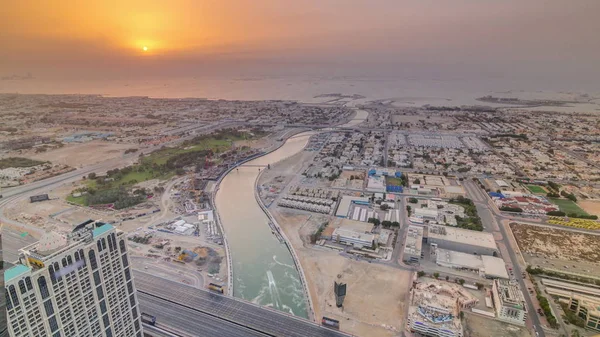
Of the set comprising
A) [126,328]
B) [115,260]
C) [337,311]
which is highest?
[115,260]

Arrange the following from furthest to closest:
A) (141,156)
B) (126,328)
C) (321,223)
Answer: (141,156) → (321,223) → (126,328)

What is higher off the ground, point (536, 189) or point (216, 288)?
point (536, 189)

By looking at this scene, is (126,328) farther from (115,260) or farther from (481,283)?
(481,283)

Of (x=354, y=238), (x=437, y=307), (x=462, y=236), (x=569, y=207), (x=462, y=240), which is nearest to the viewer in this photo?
(x=437, y=307)

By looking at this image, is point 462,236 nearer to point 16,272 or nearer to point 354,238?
point 354,238

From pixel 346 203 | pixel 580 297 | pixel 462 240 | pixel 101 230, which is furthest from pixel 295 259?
pixel 580 297

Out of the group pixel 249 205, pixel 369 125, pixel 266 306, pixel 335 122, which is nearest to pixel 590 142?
pixel 369 125

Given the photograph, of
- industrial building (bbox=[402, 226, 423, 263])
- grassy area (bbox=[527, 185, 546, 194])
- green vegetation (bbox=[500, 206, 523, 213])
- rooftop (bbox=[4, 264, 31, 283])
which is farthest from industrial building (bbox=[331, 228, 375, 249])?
grassy area (bbox=[527, 185, 546, 194])
